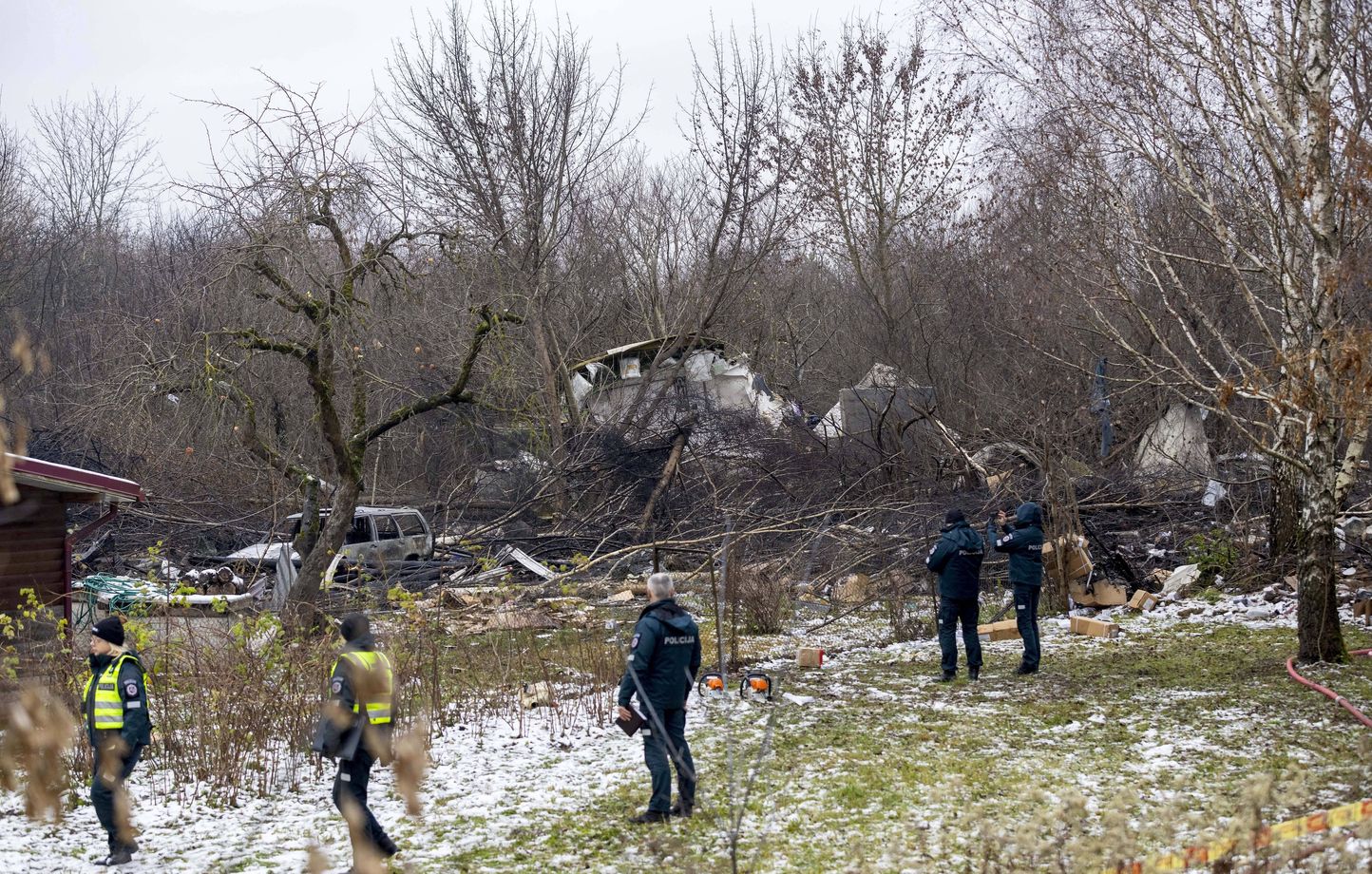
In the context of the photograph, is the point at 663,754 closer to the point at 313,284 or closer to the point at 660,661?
the point at 660,661

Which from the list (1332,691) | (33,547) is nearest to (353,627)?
(1332,691)

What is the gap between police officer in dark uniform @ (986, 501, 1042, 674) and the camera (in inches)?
450

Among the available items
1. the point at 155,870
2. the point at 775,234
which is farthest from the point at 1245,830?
the point at 775,234

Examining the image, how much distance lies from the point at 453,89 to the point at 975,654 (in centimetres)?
1914

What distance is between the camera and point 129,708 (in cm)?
695

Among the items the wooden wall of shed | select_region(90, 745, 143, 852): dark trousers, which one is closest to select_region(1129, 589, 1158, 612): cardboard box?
select_region(90, 745, 143, 852): dark trousers

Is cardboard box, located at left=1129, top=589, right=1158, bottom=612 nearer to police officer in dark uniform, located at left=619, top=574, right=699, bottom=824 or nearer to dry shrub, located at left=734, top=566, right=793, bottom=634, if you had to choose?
dry shrub, located at left=734, top=566, right=793, bottom=634

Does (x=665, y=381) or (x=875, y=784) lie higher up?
(x=665, y=381)

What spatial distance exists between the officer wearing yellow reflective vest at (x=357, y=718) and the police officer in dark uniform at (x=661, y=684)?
1501 mm

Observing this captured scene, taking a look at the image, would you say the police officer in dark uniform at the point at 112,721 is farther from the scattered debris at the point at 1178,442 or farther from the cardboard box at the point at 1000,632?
the scattered debris at the point at 1178,442

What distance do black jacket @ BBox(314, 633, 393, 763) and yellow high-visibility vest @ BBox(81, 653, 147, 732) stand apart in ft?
4.42

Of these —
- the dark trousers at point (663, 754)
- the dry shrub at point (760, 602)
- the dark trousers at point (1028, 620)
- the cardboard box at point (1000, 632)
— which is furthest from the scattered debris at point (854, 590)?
the dark trousers at point (663, 754)

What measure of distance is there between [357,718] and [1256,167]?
881 centimetres

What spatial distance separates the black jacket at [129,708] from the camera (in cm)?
690
